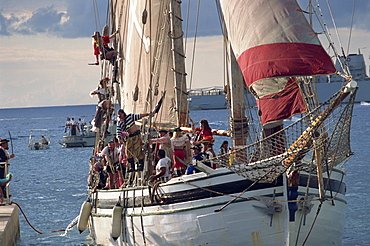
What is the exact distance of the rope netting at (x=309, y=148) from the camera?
49.1ft

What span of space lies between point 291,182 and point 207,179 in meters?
1.80

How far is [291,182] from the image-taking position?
15797 millimetres

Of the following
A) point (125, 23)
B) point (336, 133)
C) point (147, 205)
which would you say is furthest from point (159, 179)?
point (125, 23)

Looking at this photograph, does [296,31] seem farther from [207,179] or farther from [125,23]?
[125,23]

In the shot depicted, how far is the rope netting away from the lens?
1496 centimetres

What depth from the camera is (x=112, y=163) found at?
68.8ft

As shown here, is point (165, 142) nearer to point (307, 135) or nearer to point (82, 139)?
point (307, 135)

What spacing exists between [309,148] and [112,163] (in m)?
7.35

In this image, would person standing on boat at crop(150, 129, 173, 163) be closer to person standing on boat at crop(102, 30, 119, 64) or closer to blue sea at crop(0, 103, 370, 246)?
blue sea at crop(0, 103, 370, 246)

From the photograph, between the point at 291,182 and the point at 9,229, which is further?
the point at 9,229

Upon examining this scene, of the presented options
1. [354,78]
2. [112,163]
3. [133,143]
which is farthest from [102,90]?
[354,78]

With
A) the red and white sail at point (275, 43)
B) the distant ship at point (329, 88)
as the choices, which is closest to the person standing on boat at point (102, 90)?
the red and white sail at point (275, 43)

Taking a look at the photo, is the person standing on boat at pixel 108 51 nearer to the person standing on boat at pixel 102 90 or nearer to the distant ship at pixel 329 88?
the person standing on boat at pixel 102 90

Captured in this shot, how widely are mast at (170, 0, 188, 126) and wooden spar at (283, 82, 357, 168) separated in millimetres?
7663
